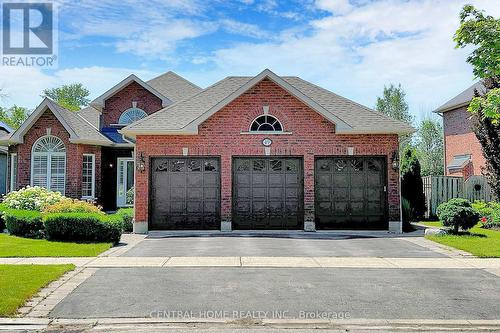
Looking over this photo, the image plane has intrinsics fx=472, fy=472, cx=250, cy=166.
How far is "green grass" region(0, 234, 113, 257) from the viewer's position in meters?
11.3

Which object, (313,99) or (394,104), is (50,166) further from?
(394,104)

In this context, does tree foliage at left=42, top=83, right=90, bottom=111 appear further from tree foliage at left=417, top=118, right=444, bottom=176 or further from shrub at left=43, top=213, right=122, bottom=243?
shrub at left=43, top=213, right=122, bottom=243

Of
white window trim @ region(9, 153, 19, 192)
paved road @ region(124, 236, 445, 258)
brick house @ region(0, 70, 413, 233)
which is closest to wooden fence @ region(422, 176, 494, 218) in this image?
brick house @ region(0, 70, 413, 233)

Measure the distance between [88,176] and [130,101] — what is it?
4.71m

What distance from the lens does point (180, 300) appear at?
732cm

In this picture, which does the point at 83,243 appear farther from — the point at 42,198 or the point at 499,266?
the point at 499,266

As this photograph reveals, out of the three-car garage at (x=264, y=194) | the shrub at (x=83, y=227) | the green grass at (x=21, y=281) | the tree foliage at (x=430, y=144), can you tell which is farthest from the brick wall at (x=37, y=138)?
the tree foliage at (x=430, y=144)

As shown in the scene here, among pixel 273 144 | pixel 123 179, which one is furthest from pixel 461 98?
pixel 123 179

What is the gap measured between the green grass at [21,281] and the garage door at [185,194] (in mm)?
6868

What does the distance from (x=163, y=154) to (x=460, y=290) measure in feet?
35.9

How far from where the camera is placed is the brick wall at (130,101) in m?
23.3

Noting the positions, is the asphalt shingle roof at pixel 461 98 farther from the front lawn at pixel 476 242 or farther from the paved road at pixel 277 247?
the paved road at pixel 277 247

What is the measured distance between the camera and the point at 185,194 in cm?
1653

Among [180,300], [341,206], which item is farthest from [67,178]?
[180,300]
